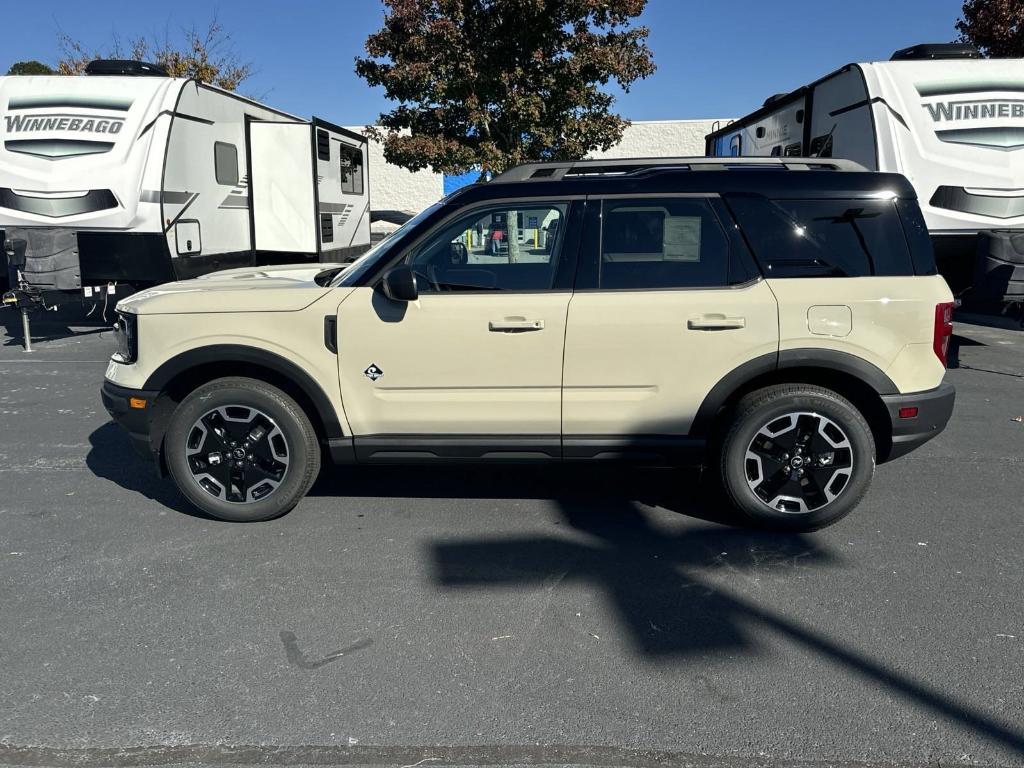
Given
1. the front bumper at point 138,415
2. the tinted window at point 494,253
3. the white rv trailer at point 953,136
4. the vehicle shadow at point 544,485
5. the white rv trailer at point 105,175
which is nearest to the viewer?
the tinted window at point 494,253

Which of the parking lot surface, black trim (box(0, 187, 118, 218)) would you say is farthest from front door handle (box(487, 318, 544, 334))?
black trim (box(0, 187, 118, 218))

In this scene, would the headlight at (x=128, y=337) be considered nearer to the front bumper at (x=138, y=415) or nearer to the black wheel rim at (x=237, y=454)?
the front bumper at (x=138, y=415)

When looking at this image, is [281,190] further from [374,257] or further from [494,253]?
[494,253]

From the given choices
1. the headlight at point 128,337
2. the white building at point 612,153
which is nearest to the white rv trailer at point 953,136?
the headlight at point 128,337

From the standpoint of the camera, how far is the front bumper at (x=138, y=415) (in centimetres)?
440

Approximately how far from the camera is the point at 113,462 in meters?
5.61

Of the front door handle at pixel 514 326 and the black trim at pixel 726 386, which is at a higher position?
the front door handle at pixel 514 326

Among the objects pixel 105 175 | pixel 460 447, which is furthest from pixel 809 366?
pixel 105 175

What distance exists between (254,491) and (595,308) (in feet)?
6.88

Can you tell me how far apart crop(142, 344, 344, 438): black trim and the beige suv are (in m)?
0.01

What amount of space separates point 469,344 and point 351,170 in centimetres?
1108

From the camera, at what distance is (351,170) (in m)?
14.4

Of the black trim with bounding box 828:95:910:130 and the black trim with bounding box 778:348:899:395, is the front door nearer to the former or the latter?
the black trim with bounding box 778:348:899:395

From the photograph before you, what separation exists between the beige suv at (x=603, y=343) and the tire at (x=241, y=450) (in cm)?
1
